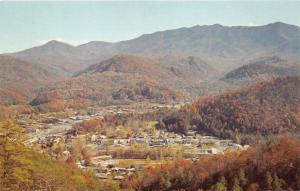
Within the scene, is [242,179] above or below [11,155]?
below

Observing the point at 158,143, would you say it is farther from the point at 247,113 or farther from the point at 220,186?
the point at 220,186

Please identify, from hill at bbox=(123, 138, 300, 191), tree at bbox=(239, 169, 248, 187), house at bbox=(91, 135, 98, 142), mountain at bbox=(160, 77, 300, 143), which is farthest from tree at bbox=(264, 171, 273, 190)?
house at bbox=(91, 135, 98, 142)

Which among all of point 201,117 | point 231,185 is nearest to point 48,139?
point 201,117

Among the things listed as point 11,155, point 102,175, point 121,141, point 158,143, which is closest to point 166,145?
point 158,143

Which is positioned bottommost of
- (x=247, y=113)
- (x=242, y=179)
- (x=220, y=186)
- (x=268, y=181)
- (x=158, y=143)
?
(x=158, y=143)

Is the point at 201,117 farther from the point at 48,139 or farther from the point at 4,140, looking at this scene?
the point at 4,140

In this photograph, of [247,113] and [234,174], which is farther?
[247,113]
